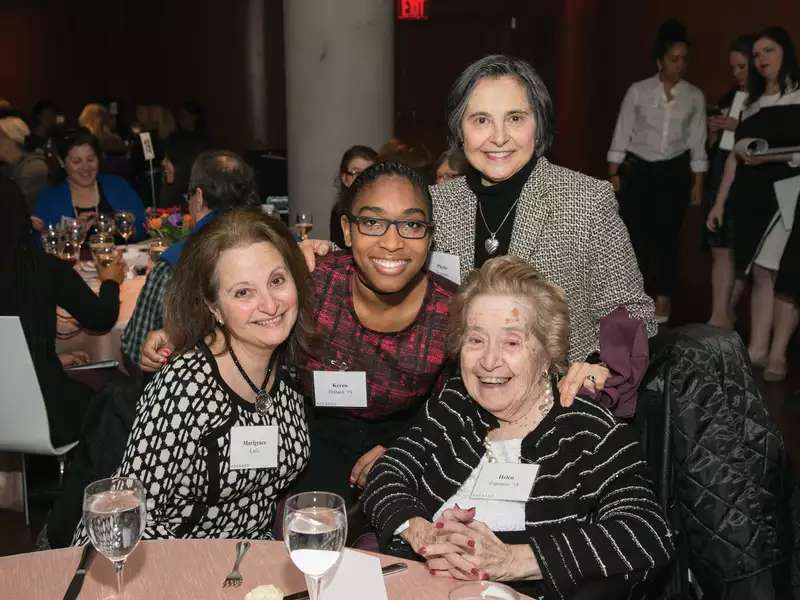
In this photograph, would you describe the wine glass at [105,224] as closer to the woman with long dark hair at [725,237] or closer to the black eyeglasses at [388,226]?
the black eyeglasses at [388,226]

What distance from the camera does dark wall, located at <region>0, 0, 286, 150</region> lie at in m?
11.4

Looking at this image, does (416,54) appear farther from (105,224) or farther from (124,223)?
(105,224)

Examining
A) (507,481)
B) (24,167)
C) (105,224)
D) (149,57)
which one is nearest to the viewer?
(507,481)

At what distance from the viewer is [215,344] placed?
2293mm

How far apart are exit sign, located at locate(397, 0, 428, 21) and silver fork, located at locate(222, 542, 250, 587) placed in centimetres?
920

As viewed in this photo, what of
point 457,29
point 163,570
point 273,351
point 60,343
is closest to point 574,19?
point 457,29

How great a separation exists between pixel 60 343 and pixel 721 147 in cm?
430

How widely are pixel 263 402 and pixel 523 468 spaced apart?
64 centimetres

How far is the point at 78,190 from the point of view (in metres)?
5.40

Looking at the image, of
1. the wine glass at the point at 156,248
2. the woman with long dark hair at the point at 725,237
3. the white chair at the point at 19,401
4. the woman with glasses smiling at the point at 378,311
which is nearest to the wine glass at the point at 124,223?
the wine glass at the point at 156,248

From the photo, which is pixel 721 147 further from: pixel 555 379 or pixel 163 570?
pixel 163 570

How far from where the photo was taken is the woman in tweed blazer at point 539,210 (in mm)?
2500

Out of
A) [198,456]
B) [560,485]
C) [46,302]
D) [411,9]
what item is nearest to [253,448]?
[198,456]

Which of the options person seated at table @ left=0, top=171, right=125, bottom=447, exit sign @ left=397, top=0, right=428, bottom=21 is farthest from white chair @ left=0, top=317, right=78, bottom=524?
exit sign @ left=397, top=0, right=428, bottom=21
